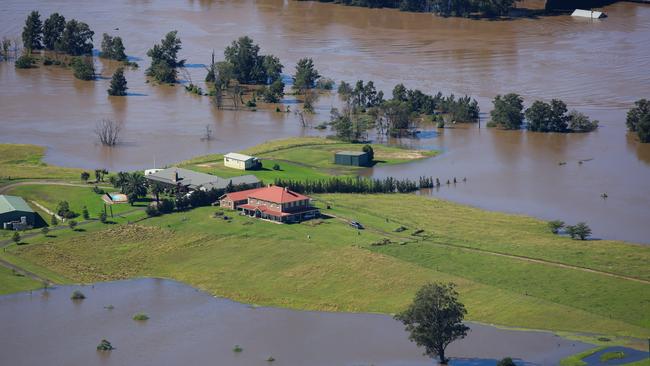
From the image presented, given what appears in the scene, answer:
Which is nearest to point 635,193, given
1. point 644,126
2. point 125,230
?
point 644,126

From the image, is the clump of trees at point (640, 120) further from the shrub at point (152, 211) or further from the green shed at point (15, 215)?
the green shed at point (15, 215)

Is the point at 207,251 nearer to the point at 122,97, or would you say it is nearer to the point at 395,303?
the point at 395,303

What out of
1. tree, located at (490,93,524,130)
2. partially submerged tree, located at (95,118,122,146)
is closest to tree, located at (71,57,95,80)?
partially submerged tree, located at (95,118,122,146)

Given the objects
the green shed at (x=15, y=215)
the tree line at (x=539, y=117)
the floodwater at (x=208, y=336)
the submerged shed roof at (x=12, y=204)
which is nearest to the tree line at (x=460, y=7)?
the tree line at (x=539, y=117)

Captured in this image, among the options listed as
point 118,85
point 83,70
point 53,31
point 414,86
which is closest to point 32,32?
point 53,31

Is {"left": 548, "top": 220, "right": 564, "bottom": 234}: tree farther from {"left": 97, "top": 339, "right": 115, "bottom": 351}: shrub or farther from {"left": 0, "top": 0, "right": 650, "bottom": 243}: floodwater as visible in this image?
{"left": 97, "top": 339, "right": 115, "bottom": 351}: shrub

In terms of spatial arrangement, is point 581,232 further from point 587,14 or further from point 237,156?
point 587,14
